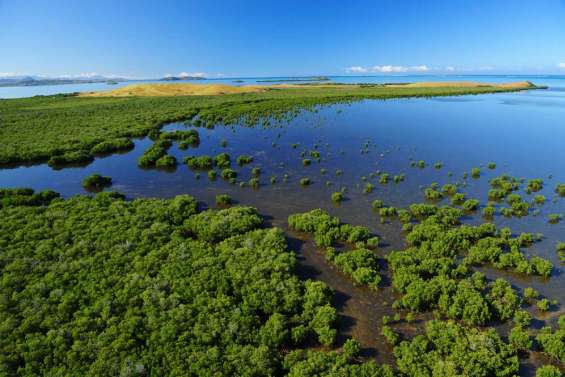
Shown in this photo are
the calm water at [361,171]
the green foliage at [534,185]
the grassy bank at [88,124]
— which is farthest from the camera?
the grassy bank at [88,124]

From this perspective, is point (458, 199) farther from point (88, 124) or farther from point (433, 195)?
point (88, 124)

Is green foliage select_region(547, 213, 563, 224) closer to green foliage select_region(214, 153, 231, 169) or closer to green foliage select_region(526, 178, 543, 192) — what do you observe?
green foliage select_region(526, 178, 543, 192)

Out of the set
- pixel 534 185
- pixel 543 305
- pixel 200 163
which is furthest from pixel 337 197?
pixel 534 185

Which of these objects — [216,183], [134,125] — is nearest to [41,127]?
[134,125]

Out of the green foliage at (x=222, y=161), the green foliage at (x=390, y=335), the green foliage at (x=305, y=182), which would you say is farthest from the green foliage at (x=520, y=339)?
the green foliage at (x=222, y=161)

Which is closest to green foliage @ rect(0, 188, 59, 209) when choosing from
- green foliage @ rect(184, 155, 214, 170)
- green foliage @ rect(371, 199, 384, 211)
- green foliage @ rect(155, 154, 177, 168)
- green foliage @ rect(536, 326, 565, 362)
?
green foliage @ rect(155, 154, 177, 168)

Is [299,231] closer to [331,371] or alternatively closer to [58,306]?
[331,371]

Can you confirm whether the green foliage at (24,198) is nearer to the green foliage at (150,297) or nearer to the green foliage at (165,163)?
the green foliage at (150,297)
